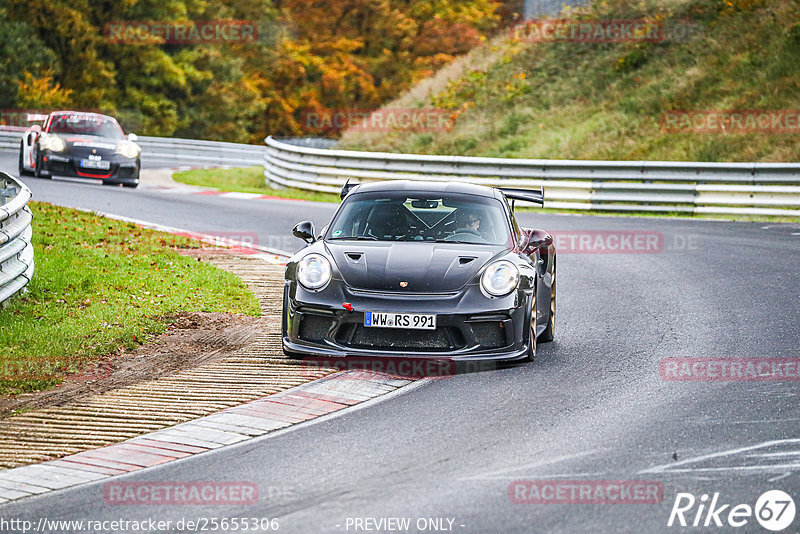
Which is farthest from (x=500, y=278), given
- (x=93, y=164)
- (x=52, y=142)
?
(x=52, y=142)

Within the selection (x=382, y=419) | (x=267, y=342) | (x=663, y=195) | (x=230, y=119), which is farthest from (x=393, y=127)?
(x=382, y=419)

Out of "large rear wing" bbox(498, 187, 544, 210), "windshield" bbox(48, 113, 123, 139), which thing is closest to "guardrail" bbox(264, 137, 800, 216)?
"windshield" bbox(48, 113, 123, 139)

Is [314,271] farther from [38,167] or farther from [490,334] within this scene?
[38,167]

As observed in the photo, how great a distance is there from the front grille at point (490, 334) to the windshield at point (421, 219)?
3.77ft

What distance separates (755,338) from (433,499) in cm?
497

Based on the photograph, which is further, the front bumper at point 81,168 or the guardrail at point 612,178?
the front bumper at point 81,168

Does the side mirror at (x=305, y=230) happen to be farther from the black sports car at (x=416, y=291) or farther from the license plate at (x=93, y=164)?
the license plate at (x=93, y=164)

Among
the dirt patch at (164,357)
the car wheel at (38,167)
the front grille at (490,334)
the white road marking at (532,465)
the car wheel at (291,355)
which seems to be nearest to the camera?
the white road marking at (532,465)

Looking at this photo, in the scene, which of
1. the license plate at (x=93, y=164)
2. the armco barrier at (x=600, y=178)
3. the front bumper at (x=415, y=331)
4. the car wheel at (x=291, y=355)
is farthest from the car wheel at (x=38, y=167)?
the front bumper at (x=415, y=331)

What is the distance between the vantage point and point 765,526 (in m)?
5.10

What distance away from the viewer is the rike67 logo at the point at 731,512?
5152mm

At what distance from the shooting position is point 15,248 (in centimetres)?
1039

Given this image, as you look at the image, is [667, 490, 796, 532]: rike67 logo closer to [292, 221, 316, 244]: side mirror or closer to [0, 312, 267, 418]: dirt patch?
[0, 312, 267, 418]: dirt patch

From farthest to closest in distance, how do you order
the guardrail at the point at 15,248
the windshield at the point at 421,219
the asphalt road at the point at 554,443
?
the guardrail at the point at 15,248 < the windshield at the point at 421,219 < the asphalt road at the point at 554,443
